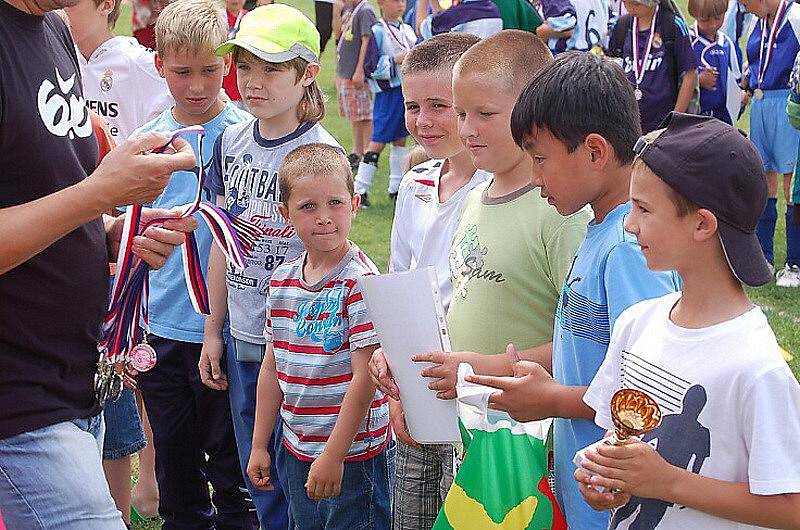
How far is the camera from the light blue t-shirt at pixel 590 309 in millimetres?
2406

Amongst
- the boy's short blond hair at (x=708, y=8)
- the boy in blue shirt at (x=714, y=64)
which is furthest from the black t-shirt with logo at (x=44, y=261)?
the boy's short blond hair at (x=708, y=8)

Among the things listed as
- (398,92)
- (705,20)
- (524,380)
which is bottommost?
(398,92)

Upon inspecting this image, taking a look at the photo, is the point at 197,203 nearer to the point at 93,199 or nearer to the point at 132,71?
the point at 93,199

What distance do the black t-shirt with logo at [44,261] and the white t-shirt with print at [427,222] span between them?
1.04 m

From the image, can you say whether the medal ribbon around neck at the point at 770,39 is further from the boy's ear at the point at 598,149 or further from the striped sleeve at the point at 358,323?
the boy's ear at the point at 598,149

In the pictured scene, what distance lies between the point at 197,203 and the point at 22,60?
65 centimetres

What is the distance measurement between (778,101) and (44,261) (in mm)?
6969

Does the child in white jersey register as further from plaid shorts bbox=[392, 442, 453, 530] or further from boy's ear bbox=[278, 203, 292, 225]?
plaid shorts bbox=[392, 442, 453, 530]

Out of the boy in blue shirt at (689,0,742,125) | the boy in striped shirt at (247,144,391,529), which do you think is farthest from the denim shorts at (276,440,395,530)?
the boy in blue shirt at (689,0,742,125)

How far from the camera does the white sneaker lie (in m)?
7.92

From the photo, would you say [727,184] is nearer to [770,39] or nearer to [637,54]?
[637,54]

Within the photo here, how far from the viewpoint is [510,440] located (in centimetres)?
256

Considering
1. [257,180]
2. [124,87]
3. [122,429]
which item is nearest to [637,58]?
[124,87]

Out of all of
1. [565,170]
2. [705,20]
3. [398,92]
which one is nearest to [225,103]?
[565,170]
